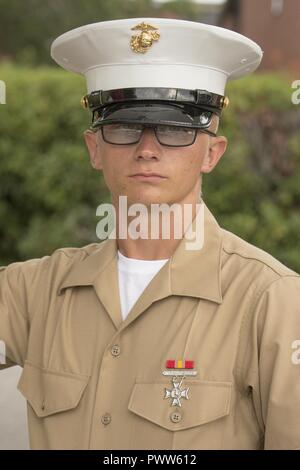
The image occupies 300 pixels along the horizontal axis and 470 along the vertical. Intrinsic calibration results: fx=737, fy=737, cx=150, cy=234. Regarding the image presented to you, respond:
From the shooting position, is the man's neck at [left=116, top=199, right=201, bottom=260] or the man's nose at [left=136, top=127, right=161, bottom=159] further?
the man's neck at [left=116, top=199, right=201, bottom=260]

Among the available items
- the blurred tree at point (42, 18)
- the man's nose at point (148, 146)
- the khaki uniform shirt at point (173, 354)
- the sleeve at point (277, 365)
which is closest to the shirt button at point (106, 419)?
the khaki uniform shirt at point (173, 354)

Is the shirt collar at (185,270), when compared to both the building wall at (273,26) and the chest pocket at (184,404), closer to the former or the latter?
the chest pocket at (184,404)

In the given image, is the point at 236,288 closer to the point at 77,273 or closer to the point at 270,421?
the point at 270,421

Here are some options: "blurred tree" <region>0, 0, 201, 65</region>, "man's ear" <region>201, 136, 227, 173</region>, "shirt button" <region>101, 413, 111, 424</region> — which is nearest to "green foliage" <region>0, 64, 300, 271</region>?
"man's ear" <region>201, 136, 227, 173</region>

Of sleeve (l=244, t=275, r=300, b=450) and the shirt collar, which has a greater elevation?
the shirt collar

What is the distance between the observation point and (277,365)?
1.67 metres

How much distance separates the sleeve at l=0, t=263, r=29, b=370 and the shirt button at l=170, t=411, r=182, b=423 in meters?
0.55

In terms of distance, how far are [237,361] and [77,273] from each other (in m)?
0.54

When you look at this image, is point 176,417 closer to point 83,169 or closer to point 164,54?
point 164,54

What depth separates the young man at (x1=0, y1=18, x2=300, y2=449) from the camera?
1.74 meters

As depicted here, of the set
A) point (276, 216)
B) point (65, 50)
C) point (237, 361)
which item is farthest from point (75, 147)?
point (237, 361)

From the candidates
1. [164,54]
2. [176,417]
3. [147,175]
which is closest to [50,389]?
[176,417]

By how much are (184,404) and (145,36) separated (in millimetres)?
909

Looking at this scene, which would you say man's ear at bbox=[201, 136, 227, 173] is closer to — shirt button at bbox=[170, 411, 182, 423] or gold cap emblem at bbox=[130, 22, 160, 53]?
gold cap emblem at bbox=[130, 22, 160, 53]
